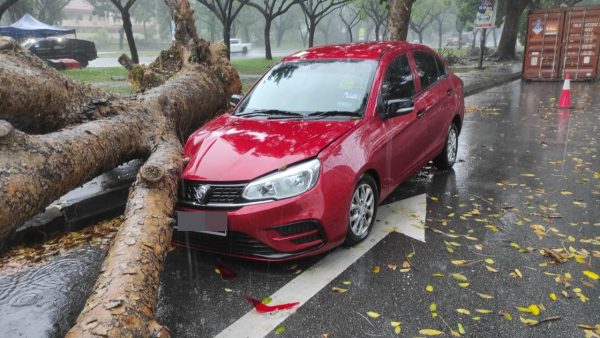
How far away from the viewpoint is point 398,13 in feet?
41.8

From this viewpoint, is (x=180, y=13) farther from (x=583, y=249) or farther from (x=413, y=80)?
(x=583, y=249)

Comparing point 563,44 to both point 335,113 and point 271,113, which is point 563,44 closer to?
point 335,113

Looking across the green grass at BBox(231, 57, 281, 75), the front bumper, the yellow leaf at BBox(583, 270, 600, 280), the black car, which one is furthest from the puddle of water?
the black car

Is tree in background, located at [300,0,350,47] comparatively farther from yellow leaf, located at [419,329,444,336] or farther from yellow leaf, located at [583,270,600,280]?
yellow leaf, located at [419,329,444,336]

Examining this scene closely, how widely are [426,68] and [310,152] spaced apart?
2.75 metres

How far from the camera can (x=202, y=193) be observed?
12.3 feet

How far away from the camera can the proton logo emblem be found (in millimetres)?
3715

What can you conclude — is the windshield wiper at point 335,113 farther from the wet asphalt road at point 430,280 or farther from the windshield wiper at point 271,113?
the wet asphalt road at point 430,280

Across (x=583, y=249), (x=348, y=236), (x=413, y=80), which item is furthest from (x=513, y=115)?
(x=348, y=236)

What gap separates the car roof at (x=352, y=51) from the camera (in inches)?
199

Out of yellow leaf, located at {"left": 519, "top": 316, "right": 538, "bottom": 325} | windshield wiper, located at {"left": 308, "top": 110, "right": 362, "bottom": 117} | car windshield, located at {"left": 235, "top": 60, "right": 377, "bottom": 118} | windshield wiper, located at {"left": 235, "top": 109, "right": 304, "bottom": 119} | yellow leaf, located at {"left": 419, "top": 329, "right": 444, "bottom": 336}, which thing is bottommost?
yellow leaf, located at {"left": 419, "top": 329, "right": 444, "bottom": 336}

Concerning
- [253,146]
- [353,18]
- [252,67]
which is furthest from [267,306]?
[353,18]

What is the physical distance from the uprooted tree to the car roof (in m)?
1.75

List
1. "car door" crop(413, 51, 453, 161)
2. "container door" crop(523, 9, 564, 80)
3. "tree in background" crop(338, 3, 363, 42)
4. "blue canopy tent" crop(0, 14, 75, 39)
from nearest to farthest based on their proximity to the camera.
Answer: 1. "car door" crop(413, 51, 453, 161)
2. "container door" crop(523, 9, 564, 80)
3. "blue canopy tent" crop(0, 14, 75, 39)
4. "tree in background" crop(338, 3, 363, 42)
